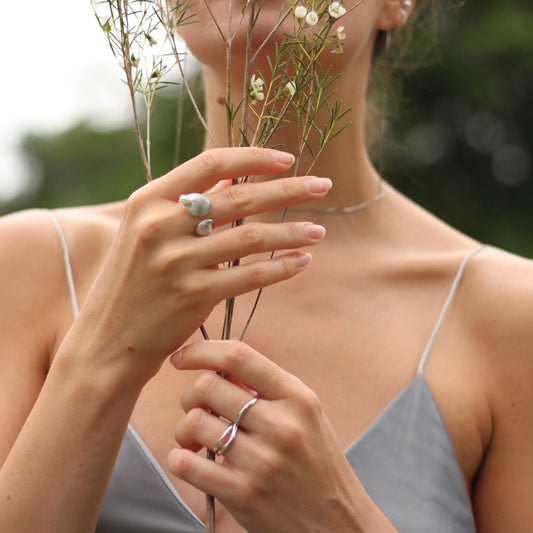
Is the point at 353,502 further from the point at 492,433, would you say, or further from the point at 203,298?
the point at 492,433

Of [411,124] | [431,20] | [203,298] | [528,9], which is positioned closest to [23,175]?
[411,124]

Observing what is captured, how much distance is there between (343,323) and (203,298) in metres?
0.86

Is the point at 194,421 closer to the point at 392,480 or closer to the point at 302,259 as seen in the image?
the point at 302,259

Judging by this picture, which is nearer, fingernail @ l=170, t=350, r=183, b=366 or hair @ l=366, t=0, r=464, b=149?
fingernail @ l=170, t=350, r=183, b=366

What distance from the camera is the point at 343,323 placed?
2.28 meters

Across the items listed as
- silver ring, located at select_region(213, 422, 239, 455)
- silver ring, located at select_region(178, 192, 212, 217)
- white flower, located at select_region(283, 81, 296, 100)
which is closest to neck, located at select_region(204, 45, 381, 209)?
white flower, located at select_region(283, 81, 296, 100)

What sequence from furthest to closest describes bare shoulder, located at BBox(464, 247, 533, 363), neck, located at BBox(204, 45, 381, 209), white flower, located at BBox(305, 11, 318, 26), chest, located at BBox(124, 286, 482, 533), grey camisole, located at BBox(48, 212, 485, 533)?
neck, located at BBox(204, 45, 381, 209) < bare shoulder, located at BBox(464, 247, 533, 363) < chest, located at BBox(124, 286, 482, 533) < grey camisole, located at BBox(48, 212, 485, 533) < white flower, located at BBox(305, 11, 318, 26)

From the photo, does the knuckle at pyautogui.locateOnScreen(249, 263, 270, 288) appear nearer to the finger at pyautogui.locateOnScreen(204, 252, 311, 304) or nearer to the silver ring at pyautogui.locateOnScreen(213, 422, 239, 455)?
the finger at pyautogui.locateOnScreen(204, 252, 311, 304)

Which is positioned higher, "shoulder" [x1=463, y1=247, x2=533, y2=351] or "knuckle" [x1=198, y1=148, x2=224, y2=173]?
"knuckle" [x1=198, y1=148, x2=224, y2=173]

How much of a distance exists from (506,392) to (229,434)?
0.89 metres

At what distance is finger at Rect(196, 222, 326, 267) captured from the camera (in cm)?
146

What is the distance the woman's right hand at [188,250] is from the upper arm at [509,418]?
84cm

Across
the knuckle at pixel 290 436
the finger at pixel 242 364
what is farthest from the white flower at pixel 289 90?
the knuckle at pixel 290 436

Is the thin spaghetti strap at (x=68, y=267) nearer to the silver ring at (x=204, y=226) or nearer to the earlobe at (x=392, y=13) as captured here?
the silver ring at (x=204, y=226)
